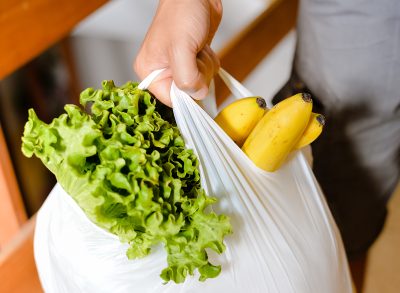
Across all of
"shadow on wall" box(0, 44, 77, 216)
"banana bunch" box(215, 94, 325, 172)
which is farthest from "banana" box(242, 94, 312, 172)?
"shadow on wall" box(0, 44, 77, 216)

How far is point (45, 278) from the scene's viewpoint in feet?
2.23

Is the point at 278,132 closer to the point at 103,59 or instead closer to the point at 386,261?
the point at 386,261

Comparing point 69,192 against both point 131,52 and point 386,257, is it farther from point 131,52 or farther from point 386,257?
point 131,52

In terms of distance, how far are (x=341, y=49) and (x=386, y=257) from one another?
0.56 m

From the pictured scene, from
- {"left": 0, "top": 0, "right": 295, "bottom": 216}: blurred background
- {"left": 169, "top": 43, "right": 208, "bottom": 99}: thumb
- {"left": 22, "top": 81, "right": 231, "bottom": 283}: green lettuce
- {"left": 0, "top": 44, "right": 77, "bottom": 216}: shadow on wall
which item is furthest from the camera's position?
{"left": 0, "top": 0, "right": 295, "bottom": 216}: blurred background

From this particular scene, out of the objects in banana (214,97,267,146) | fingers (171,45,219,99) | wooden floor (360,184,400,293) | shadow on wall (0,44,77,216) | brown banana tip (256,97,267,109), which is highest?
fingers (171,45,219,99)

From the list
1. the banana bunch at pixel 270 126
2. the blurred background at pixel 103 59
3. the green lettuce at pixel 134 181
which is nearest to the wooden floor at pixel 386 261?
the blurred background at pixel 103 59

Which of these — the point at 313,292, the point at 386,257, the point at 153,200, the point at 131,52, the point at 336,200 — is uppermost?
the point at 153,200

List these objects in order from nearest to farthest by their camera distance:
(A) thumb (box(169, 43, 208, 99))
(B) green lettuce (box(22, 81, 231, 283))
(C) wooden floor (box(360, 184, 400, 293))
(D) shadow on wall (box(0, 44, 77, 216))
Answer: (B) green lettuce (box(22, 81, 231, 283)) → (A) thumb (box(169, 43, 208, 99)) → (C) wooden floor (box(360, 184, 400, 293)) → (D) shadow on wall (box(0, 44, 77, 216))

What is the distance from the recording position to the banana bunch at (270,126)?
1.97 feet

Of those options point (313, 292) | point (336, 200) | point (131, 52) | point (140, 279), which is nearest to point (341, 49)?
point (336, 200)

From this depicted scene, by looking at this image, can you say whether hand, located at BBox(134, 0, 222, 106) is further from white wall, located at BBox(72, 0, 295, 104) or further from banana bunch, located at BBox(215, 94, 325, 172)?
white wall, located at BBox(72, 0, 295, 104)

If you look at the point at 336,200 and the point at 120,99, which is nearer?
the point at 120,99

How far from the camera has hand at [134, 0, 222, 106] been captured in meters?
0.61
